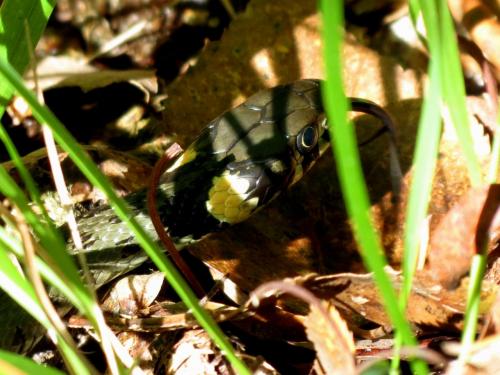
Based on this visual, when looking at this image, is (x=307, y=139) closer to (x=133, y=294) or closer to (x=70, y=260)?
(x=133, y=294)

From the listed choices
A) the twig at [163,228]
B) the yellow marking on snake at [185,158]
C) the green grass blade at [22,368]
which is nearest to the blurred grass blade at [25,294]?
the green grass blade at [22,368]

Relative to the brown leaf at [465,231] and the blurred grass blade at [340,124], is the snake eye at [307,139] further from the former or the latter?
the blurred grass blade at [340,124]

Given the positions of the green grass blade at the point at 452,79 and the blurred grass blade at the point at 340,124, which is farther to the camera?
the green grass blade at the point at 452,79

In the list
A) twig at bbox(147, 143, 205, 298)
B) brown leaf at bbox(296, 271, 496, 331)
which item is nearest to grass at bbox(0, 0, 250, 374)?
twig at bbox(147, 143, 205, 298)

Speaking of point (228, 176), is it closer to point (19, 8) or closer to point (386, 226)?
point (386, 226)

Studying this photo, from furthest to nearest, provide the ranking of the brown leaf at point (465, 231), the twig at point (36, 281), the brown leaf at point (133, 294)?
the brown leaf at point (133, 294), the brown leaf at point (465, 231), the twig at point (36, 281)

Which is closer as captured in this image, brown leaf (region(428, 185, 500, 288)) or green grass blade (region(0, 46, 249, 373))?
green grass blade (region(0, 46, 249, 373))

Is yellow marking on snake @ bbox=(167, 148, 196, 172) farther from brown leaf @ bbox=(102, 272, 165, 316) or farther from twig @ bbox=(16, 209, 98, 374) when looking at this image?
twig @ bbox=(16, 209, 98, 374)

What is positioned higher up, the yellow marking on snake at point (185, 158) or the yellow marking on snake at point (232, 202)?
the yellow marking on snake at point (185, 158)

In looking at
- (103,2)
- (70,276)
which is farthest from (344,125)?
(103,2)
